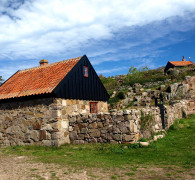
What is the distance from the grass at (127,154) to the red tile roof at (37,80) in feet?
10.8

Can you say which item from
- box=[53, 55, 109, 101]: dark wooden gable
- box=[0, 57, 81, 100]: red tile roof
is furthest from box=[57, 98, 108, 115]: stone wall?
box=[0, 57, 81, 100]: red tile roof

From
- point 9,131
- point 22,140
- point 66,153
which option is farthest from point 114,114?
point 9,131

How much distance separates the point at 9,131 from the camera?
12.3m

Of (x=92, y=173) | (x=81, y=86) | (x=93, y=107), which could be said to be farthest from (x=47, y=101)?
(x=92, y=173)

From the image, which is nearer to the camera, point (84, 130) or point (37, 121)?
point (84, 130)

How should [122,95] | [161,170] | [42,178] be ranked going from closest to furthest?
[42,178]
[161,170]
[122,95]

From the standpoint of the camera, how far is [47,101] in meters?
10.9

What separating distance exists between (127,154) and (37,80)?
25.4 feet

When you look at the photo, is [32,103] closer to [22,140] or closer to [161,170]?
[22,140]

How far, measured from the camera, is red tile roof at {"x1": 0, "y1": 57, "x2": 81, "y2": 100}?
448 inches

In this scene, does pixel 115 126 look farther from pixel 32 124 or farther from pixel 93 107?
pixel 32 124

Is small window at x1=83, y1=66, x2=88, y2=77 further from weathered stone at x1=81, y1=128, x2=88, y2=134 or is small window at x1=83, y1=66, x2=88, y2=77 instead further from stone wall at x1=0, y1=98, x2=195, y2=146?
weathered stone at x1=81, y1=128, x2=88, y2=134

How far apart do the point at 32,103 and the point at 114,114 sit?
16.2ft

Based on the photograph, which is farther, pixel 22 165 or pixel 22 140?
pixel 22 140
